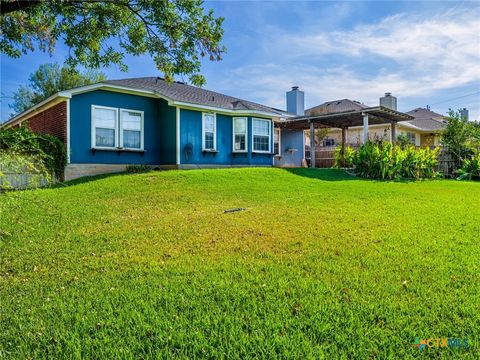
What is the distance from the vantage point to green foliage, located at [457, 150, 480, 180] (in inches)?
576

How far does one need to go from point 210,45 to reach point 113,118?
8443mm

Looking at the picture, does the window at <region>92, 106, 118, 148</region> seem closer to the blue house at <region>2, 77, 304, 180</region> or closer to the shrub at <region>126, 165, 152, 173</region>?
the blue house at <region>2, 77, 304, 180</region>

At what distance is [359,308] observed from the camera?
279cm

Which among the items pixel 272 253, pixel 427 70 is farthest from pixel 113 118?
pixel 427 70

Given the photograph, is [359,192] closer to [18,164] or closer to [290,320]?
[290,320]

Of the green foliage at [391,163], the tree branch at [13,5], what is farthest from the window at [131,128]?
the green foliage at [391,163]

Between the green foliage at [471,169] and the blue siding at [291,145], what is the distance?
9.20 meters

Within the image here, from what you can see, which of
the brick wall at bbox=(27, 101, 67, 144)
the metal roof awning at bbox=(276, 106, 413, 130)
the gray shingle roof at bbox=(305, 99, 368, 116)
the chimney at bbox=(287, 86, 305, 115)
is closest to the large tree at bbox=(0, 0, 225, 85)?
the brick wall at bbox=(27, 101, 67, 144)

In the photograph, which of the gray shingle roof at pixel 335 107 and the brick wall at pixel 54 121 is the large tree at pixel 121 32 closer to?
the brick wall at pixel 54 121

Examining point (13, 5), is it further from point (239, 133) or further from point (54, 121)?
point (239, 133)

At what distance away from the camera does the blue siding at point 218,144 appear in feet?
47.4

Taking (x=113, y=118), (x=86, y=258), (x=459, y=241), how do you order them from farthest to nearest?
1. (x=113, y=118)
2. (x=459, y=241)
3. (x=86, y=258)

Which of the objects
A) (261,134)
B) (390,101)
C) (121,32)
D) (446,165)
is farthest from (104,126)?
(390,101)

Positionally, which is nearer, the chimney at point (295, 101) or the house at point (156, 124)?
the house at point (156, 124)
